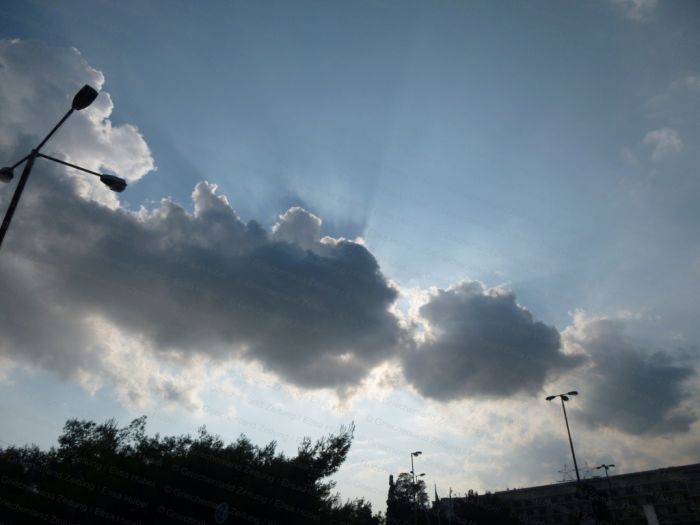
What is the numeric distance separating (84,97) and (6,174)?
8.13 feet

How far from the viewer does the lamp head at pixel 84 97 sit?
7.07 metres

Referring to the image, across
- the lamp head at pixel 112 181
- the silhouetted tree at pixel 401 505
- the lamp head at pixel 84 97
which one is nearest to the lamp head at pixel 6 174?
the lamp head at pixel 112 181

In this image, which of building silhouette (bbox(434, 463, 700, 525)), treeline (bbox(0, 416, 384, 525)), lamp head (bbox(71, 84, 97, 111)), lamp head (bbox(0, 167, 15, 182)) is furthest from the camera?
building silhouette (bbox(434, 463, 700, 525))

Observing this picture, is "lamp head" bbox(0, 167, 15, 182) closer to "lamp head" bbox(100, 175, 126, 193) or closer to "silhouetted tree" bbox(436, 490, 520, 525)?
"lamp head" bbox(100, 175, 126, 193)

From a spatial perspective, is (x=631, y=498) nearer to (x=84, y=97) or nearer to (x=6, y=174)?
(x=84, y=97)

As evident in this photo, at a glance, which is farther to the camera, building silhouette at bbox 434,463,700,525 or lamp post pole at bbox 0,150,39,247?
building silhouette at bbox 434,463,700,525

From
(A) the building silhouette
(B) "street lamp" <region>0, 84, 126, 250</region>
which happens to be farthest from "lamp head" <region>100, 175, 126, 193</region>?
(A) the building silhouette

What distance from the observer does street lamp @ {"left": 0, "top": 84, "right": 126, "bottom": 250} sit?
23.0 ft

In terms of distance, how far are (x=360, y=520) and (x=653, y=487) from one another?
7455 cm

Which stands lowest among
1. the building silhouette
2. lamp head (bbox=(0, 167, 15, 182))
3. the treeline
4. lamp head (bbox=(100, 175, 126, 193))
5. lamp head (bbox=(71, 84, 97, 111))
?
the treeline

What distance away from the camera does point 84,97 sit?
23.5ft

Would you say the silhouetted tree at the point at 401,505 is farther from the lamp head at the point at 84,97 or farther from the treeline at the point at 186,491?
the lamp head at the point at 84,97

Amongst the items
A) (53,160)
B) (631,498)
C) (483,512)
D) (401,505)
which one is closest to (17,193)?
(53,160)

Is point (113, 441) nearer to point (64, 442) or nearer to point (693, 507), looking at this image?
point (64, 442)
